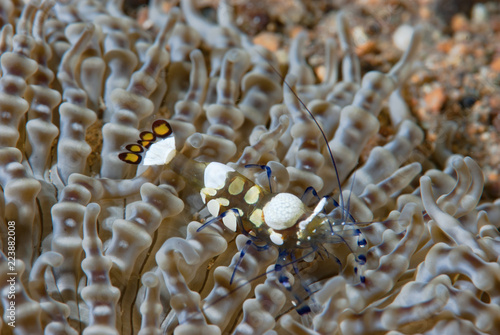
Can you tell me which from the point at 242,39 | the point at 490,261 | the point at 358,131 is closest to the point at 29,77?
the point at 242,39

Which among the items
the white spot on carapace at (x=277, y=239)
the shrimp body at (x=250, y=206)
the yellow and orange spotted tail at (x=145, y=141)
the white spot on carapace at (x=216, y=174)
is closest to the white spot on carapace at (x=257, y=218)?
the shrimp body at (x=250, y=206)

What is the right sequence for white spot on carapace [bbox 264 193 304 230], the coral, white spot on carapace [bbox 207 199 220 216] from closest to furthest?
the coral, white spot on carapace [bbox 264 193 304 230], white spot on carapace [bbox 207 199 220 216]

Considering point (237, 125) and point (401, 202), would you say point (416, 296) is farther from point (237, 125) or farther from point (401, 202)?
point (237, 125)

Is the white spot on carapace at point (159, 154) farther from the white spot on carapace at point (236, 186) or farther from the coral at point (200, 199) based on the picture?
the white spot on carapace at point (236, 186)

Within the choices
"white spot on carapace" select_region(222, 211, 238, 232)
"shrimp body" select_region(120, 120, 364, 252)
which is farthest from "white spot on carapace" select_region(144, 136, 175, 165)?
"white spot on carapace" select_region(222, 211, 238, 232)

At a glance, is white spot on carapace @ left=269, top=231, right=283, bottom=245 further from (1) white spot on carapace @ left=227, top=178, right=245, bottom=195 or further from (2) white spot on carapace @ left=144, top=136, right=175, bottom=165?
(2) white spot on carapace @ left=144, top=136, right=175, bottom=165

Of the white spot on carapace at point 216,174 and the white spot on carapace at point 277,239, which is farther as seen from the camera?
the white spot on carapace at point 216,174

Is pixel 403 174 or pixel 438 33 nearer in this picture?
pixel 403 174
